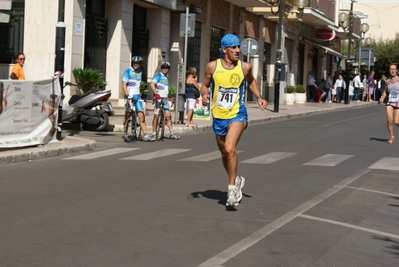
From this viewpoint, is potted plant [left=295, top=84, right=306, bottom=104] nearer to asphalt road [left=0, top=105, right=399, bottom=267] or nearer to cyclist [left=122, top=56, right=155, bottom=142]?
cyclist [left=122, top=56, right=155, bottom=142]

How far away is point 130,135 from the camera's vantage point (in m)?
18.6

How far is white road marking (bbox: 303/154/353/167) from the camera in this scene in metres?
13.8

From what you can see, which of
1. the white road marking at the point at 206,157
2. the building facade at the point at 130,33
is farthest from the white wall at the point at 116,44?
the white road marking at the point at 206,157

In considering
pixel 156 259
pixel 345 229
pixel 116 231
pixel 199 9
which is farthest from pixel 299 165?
pixel 199 9

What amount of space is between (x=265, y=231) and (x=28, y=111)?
28.6ft

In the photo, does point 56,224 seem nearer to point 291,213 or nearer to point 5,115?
point 291,213

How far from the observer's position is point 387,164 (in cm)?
1391

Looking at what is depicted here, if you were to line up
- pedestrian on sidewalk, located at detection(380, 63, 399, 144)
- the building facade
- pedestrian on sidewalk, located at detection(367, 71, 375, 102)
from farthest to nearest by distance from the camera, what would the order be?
pedestrian on sidewalk, located at detection(367, 71, 375, 102) → the building facade → pedestrian on sidewalk, located at detection(380, 63, 399, 144)

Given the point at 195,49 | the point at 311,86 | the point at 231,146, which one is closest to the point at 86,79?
the point at 195,49

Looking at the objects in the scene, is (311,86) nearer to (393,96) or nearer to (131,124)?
(393,96)

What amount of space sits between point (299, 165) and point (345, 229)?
570cm

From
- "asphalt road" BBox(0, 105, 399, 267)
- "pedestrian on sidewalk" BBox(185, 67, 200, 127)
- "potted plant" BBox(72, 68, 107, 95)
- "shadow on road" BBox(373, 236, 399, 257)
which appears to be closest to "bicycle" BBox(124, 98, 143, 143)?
"asphalt road" BBox(0, 105, 399, 267)

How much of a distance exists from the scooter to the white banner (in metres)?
3.16


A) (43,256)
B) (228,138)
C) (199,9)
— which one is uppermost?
(199,9)
